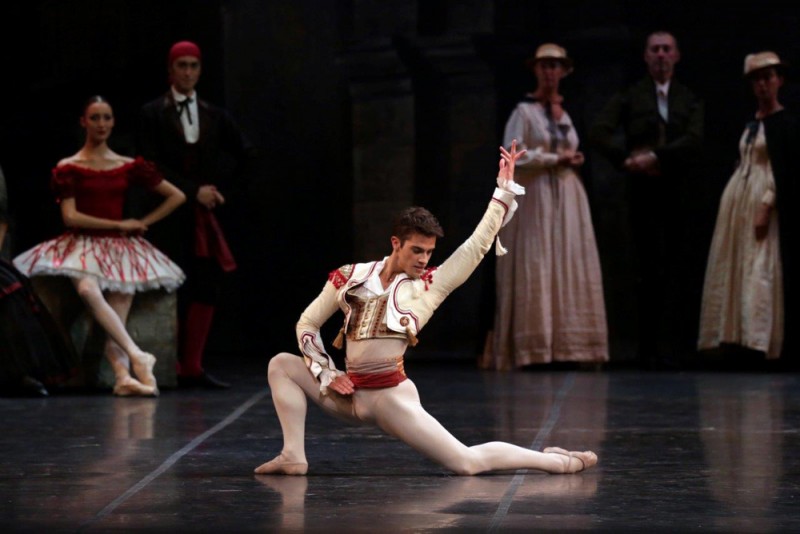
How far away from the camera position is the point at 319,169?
11719 mm

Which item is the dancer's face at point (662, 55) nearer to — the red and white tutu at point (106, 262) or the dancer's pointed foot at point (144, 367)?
the red and white tutu at point (106, 262)

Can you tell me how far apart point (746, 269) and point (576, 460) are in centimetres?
473

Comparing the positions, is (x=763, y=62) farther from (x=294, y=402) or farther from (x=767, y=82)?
(x=294, y=402)

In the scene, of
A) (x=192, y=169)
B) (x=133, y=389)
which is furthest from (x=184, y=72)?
(x=133, y=389)

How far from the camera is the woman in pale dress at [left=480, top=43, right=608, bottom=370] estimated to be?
10148mm

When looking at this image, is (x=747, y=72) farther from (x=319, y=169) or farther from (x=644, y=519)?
(x=644, y=519)

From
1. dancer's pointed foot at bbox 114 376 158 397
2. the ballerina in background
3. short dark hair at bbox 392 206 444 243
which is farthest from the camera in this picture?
the ballerina in background

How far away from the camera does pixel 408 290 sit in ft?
18.4

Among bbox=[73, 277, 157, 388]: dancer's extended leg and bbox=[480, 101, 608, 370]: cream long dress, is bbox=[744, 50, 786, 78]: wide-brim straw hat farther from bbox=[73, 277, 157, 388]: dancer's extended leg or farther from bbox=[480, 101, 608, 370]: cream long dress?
bbox=[73, 277, 157, 388]: dancer's extended leg

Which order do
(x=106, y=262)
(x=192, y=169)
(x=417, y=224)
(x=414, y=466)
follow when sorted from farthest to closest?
(x=192, y=169)
(x=106, y=262)
(x=414, y=466)
(x=417, y=224)

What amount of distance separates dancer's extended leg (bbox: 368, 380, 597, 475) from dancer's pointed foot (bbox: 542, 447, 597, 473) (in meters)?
0.03

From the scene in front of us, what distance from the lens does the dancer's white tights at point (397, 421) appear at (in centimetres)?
549

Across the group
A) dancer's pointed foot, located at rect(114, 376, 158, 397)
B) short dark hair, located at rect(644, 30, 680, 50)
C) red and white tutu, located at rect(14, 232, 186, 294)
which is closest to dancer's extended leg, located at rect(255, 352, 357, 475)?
dancer's pointed foot, located at rect(114, 376, 158, 397)

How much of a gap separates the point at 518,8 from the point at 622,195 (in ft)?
4.51
